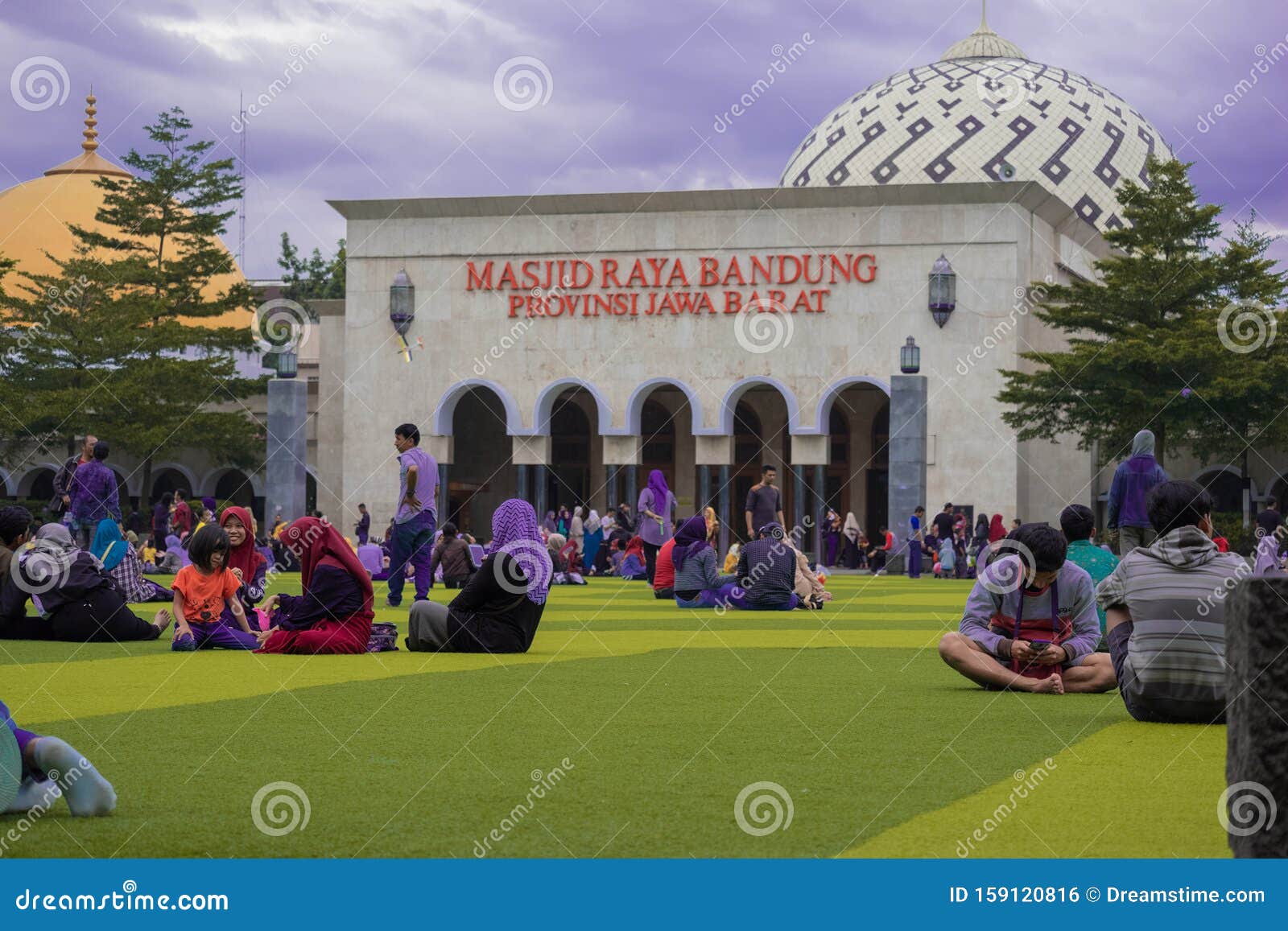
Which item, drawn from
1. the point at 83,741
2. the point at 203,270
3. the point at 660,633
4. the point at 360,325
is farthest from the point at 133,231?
the point at 83,741

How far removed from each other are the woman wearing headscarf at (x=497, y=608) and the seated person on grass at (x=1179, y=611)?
449 cm

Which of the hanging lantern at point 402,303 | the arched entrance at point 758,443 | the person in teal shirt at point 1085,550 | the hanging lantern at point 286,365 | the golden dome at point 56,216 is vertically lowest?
the person in teal shirt at point 1085,550

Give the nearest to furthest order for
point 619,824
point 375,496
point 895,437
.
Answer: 1. point 619,824
2. point 895,437
3. point 375,496

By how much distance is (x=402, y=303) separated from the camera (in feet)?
137

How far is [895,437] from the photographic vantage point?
33.2m

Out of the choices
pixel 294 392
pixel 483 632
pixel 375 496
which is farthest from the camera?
pixel 375 496

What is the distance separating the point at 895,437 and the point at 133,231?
866 inches

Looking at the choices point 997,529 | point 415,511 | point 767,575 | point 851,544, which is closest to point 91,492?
point 415,511

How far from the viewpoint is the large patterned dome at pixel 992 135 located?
4591 centimetres

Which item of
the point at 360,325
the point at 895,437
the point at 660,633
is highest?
the point at 360,325

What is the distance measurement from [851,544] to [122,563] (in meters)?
23.1

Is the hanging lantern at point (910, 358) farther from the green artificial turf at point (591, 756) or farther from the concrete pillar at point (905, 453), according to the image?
the green artificial turf at point (591, 756)

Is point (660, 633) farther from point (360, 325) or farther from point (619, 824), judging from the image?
point (360, 325)

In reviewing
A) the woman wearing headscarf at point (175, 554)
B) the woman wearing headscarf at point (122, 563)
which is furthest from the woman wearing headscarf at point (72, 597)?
the woman wearing headscarf at point (175, 554)
